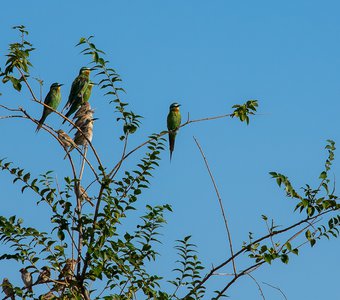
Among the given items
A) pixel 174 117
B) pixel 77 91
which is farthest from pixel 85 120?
pixel 174 117

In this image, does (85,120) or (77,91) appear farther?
(85,120)

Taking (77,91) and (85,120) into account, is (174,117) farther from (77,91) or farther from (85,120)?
(77,91)

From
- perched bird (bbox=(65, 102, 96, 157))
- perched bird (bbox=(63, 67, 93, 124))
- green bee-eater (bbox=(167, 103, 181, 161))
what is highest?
green bee-eater (bbox=(167, 103, 181, 161))

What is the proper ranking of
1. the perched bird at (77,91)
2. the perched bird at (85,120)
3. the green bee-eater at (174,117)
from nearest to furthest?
the perched bird at (77,91) → the perched bird at (85,120) → the green bee-eater at (174,117)

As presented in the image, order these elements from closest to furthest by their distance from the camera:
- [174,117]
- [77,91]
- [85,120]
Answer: [77,91]
[85,120]
[174,117]

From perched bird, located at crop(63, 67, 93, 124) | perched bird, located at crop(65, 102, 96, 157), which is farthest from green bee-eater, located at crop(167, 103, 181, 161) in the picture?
perched bird, located at crop(63, 67, 93, 124)

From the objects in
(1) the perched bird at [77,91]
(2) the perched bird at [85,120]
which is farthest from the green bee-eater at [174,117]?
(1) the perched bird at [77,91]

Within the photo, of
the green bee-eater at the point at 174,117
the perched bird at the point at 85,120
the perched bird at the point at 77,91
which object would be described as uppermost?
the green bee-eater at the point at 174,117

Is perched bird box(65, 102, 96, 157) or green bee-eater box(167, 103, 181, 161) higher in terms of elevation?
green bee-eater box(167, 103, 181, 161)

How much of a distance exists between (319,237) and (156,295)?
4.70 ft

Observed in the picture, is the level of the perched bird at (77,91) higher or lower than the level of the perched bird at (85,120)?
lower

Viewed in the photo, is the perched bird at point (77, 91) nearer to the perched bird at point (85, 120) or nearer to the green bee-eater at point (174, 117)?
the perched bird at point (85, 120)

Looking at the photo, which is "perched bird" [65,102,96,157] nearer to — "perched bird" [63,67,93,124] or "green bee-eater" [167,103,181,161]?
"perched bird" [63,67,93,124]

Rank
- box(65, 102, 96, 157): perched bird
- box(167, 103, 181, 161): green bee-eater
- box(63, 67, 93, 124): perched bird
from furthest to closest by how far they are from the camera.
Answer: box(167, 103, 181, 161): green bee-eater → box(65, 102, 96, 157): perched bird → box(63, 67, 93, 124): perched bird
